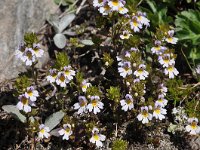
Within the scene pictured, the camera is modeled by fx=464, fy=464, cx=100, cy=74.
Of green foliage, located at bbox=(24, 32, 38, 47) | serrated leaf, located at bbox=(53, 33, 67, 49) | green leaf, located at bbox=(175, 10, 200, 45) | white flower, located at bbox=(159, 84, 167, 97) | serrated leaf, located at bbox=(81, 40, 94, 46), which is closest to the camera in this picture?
green foliage, located at bbox=(24, 32, 38, 47)

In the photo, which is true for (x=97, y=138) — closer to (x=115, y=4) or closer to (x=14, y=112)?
(x=14, y=112)

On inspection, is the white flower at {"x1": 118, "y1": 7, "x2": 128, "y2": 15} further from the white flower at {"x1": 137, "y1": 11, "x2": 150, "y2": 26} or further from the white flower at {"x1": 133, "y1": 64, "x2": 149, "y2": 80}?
the white flower at {"x1": 133, "y1": 64, "x2": 149, "y2": 80}

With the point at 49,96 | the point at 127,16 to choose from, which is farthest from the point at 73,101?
the point at 127,16

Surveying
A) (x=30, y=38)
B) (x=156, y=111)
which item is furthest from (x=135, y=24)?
(x=30, y=38)

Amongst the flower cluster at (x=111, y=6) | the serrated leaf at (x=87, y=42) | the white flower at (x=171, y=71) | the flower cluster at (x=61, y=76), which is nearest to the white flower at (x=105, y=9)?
the flower cluster at (x=111, y=6)

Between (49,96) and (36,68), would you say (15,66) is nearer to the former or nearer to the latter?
(36,68)

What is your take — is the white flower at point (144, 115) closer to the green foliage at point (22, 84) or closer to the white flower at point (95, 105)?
the white flower at point (95, 105)

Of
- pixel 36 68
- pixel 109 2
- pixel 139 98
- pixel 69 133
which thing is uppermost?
pixel 109 2

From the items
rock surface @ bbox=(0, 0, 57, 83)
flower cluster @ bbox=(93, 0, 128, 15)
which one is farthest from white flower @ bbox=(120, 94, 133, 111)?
rock surface @ bbox=(0, 0, 57, 83)
